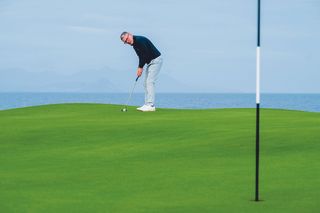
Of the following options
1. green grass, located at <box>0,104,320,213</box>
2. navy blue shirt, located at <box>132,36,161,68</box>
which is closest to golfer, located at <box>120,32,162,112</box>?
navy blue shirt, located at <box>132,36,161,68</box>

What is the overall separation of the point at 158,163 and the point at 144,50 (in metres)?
12.7

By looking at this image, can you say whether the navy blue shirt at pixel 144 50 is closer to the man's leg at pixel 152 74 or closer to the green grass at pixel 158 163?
the man's leg at pixel 152 74

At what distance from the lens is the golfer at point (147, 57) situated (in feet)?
90.4

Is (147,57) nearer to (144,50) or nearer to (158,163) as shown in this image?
(144,50)

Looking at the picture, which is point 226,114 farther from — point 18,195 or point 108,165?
point 18,195

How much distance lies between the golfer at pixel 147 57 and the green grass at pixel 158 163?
4.85ft

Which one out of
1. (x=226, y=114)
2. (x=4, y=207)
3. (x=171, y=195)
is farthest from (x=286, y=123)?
(x=4, y=207)

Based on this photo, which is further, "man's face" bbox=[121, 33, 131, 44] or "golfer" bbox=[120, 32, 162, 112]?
"golfer" bbox=[120, 32, 162, 112]

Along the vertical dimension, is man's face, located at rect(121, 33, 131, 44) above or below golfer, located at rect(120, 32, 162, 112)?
above

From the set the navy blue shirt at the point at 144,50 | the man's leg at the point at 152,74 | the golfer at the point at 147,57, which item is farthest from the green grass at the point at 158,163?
the navy blue shirt at the point at 144,50

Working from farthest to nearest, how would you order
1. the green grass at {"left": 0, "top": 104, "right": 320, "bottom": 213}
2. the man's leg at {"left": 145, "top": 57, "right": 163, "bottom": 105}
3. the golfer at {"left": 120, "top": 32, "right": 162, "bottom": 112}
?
the man's leg at {"left": 145, "top": 57, "right": 163, "bottom": 105} → the golfer at {"left": 120, "top": 32, "right": 162, "bottom": 112} → the green grass at {"left": 0, "top": 104, "right": 320, "bottom": 213}

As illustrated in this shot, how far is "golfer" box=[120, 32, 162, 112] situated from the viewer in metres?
27.6

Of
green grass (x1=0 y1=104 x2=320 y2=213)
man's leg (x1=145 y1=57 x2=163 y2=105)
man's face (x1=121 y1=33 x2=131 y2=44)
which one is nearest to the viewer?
green grass (x1=0 y1=104 x2=320 y2=213)

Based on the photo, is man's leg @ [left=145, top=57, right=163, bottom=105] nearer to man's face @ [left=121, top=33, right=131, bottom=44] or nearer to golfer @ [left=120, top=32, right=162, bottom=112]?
golfer @ [left=120, top=32, right=162, bottom=112]
